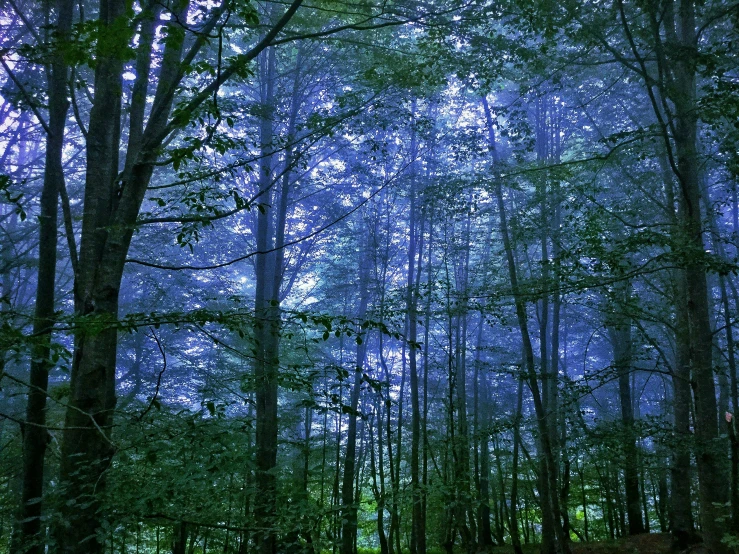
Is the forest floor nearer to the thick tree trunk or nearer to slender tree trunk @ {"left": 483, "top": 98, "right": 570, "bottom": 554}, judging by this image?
slender tree trunk @ {"left": 483, "top": 98, "right": 570, "bottom": 554}

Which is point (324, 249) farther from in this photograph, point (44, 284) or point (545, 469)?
point (44, 284)

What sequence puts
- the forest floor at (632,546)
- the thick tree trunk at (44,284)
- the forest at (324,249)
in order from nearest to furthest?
1. the forest at (324,249)
2. the thick tree trunk at (44,284)
3. the forest floor at (632,546)

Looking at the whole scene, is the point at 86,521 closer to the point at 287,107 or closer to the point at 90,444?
the point at 90,444

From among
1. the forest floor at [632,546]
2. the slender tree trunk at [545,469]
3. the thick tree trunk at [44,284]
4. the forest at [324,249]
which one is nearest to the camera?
the forest at [324,249]

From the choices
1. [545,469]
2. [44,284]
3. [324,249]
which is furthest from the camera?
[324,249]

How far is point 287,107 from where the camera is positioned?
10.2 m

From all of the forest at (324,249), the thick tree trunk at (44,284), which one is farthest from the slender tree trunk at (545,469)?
the thick tree trunk at (44,284)

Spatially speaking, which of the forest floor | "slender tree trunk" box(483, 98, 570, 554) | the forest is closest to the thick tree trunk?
the forest

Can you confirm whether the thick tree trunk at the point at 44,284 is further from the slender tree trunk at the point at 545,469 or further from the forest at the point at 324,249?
the slender tree trunk at the point at 545,469

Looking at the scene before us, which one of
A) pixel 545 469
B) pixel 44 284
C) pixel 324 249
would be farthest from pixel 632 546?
pixel 44 284

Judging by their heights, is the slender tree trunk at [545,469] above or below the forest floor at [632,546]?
above

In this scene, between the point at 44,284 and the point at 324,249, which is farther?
the point at 324,249

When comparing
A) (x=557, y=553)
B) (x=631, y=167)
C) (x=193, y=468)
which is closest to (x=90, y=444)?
(x=193, y=468)

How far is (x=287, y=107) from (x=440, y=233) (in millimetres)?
5803
